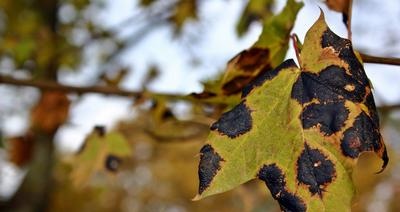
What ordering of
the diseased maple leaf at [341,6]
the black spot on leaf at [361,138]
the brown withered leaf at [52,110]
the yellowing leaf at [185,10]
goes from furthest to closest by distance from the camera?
the yellowing leaf at [185,10] < the brown withered leaf at [52,110] < the diseased maple leaf at [341,6] < the black spot on leaf at [361,138]

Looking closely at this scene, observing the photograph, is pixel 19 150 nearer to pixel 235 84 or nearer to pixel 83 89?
pixel 83 89

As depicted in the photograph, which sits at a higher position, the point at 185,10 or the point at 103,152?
the point at 103,152

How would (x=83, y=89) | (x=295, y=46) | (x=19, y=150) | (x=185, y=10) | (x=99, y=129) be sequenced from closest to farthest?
1. (x=295, y=46)
2. (x=83, y=89)
3. (x=99, y=129)
4. (x=185, y=10)
5. (x=19, y=150)

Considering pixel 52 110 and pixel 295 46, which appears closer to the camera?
A: pixel 295 46

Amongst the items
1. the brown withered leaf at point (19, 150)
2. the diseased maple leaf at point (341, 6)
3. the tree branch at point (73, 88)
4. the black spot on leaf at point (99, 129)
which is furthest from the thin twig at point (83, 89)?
the brown withered leaf at point (19, 150)

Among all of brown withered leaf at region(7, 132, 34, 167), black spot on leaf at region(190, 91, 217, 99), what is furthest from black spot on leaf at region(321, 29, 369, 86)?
brown withered leaf at region(7, 132, 34, 167)

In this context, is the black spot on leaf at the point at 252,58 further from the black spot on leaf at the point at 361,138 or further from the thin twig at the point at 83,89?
→ the thin twig at the point at 83,89

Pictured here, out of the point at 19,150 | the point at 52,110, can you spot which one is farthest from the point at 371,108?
the point at 19,150

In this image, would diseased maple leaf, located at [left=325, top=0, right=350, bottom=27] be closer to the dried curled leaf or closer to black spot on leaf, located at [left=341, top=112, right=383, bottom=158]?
the dried curled leaf
